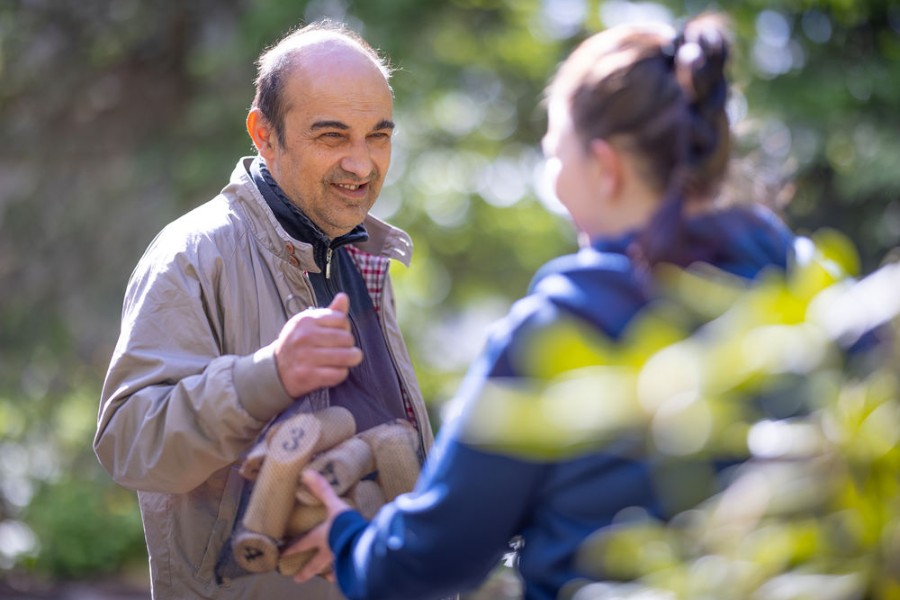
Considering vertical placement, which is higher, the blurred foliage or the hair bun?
the hair bun

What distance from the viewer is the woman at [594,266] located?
1.51 metres

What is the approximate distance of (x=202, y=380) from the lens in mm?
2207

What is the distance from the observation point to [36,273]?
9.74 metres

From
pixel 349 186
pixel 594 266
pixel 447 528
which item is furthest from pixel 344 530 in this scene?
pixel 349 186

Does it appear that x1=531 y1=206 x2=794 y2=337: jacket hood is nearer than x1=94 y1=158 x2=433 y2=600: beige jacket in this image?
Yes

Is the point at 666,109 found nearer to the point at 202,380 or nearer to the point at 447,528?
the point at 447,528

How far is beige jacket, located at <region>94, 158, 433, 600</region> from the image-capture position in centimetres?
217

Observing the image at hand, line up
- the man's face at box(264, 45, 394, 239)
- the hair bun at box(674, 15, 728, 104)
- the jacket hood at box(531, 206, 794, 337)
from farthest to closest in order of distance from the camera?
the man's face at box(264, 45, 394, 239), the hair bun at box(674, 15, 728, 104), the jacket hood at box(531, 206, 794, 337)

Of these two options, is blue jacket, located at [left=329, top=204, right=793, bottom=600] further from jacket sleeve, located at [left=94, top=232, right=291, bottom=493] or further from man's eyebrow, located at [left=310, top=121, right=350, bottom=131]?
man's eyebrow, located at [left=310, top=121, right=350, bottom=131]

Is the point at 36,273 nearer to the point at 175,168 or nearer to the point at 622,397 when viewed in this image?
the point at 175,168

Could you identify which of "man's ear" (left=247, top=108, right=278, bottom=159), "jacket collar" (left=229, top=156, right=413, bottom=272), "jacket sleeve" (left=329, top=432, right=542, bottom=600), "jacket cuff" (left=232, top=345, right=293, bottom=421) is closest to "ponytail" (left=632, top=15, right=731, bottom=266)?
"jacket sleeve" (left=329, top=432, right=542, bottom=600)

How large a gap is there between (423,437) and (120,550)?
6.15m

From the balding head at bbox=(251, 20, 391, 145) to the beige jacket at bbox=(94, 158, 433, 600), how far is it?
219 mm

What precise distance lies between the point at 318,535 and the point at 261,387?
33cm
